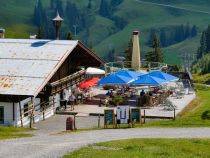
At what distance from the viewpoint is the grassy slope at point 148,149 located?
805 inches

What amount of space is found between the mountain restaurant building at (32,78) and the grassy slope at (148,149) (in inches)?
504

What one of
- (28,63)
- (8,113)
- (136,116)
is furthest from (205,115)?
(28,63)

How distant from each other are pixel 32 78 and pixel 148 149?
55.4 ft

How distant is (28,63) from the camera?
1553 inches

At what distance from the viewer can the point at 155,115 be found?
3769 cm

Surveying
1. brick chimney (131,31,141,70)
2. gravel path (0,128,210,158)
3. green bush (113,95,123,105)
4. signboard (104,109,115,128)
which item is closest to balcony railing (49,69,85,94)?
green bush (113,95,123,105)

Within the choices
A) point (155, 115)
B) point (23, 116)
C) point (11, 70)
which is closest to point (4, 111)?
point (23, 116)

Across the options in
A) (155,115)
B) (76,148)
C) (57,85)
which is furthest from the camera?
(57,85)

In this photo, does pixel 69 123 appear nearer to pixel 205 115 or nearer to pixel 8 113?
pixel 8 113

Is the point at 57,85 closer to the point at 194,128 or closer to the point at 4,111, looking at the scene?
the point at 4,111

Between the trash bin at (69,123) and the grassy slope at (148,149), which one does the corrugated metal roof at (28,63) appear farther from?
the grassy slope at (148,149)

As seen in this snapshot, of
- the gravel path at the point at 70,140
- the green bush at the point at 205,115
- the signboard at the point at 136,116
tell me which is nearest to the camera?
the gravel path at the point at 70,140

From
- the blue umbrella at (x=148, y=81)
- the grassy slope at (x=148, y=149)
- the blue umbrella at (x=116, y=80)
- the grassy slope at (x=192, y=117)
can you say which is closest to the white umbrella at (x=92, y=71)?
the blue umbrella at (x=116, y=80)

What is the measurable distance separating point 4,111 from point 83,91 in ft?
39.1
